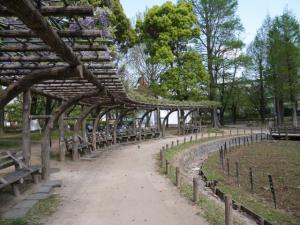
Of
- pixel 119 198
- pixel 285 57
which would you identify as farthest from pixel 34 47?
pixel 285 57

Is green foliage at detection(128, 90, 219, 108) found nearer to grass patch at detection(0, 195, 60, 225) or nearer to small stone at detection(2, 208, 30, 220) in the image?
grass patch at detection(0, 195, 60, 225)

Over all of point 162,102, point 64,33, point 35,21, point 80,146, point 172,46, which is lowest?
point 80,146

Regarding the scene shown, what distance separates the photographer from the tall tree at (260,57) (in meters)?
41.7

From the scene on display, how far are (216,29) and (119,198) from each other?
1357 inches

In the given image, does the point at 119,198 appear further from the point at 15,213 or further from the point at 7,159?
the point at 7,159

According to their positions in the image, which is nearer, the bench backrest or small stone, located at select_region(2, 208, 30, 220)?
small stone, located at select_region(2, 208, 30, 220)

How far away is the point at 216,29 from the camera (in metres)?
39.8

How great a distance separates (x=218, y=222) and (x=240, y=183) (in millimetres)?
5937

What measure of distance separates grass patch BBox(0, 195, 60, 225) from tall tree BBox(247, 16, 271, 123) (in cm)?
3632

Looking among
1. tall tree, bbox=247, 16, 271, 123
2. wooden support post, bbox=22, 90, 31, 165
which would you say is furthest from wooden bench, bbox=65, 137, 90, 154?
tall tree, bbox=247, 16, 271, 123

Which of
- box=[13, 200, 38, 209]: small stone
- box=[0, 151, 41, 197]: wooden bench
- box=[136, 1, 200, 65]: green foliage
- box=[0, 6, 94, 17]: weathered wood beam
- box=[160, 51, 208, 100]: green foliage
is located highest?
box=[136, 1, 200, 65]: green foliage

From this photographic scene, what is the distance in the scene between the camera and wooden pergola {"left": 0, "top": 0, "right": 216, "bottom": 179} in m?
4.12

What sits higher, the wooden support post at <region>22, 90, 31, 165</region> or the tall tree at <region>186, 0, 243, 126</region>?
the tall tree at <region>186, 0, 243, 126</region>

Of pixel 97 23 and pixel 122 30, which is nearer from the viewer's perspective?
pixel 97 23
